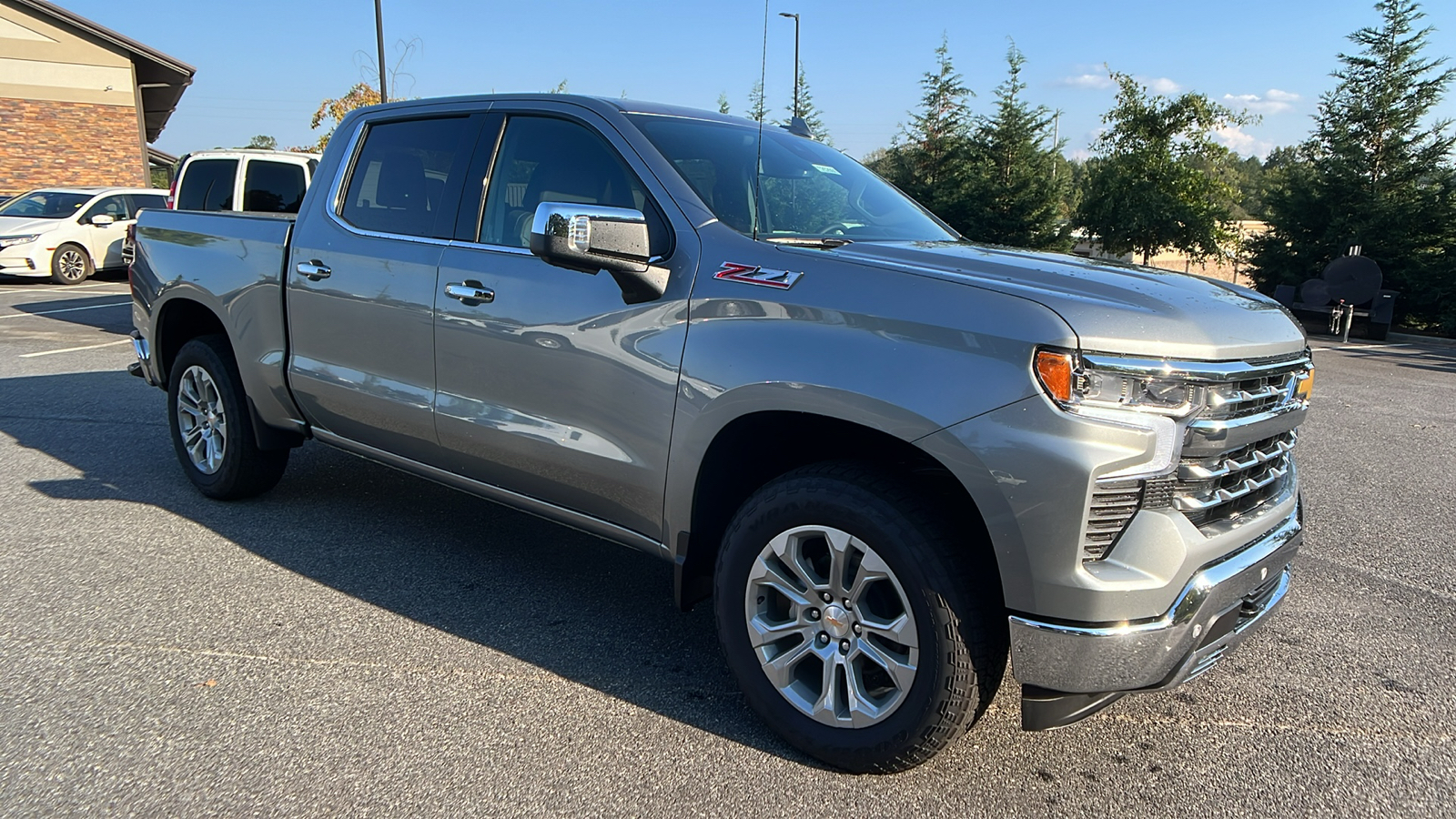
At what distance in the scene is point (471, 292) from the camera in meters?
3.56

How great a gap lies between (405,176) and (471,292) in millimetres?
896

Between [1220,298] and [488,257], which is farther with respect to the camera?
[488,257]

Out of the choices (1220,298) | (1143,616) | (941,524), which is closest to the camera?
(1143,616)

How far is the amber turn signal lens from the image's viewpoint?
2318mm

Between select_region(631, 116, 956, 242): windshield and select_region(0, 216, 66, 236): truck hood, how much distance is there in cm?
1759

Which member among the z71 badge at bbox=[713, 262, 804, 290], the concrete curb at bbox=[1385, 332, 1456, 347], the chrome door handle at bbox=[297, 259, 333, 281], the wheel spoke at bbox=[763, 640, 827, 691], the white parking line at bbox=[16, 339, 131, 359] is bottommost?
the white parking line at bbox=[16, 339, 131, 359]

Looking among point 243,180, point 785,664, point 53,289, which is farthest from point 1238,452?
point 53,289

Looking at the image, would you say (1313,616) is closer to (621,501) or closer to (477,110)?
(621,501)

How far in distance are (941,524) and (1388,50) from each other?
22.0m

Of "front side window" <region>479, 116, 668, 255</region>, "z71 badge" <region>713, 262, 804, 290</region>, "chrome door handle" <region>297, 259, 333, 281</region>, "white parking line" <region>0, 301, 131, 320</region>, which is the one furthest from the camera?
"white parking line" <region>0, 301, 131, 320</region>

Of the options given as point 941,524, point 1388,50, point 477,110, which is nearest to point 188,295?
point 477,110

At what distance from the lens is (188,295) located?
4.91 meters

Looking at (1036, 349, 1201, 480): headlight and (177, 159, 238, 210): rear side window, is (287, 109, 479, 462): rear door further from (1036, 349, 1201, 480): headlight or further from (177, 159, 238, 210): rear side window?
(177, 159, 238, 210): rear side window

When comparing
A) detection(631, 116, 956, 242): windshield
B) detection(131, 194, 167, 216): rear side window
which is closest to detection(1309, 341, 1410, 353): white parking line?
detection(631, 116, 956, 242): windshield
